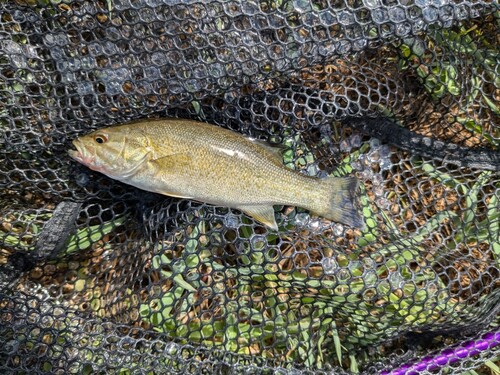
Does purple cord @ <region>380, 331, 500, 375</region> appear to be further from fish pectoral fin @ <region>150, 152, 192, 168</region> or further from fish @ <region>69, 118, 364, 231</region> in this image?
fish pectoral fin @ <region>150, 152, 192, 168</region>

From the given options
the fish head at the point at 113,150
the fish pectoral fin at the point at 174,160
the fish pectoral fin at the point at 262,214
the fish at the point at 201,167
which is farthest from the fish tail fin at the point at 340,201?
the fish head at the point at 113,150

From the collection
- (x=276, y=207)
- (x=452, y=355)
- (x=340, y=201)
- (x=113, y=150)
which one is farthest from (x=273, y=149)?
(x=452, y=355)

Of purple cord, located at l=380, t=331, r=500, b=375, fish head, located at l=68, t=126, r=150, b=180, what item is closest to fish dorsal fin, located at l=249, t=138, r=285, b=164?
fish head, located at l=68, t=126, r=150, b=180

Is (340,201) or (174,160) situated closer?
(174,160)

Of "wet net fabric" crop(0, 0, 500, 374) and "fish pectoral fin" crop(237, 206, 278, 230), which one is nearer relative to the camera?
"wet net fabric" crop(0, 0, 500, 374)

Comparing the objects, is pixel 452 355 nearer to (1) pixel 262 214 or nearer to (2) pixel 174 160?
(1) pixel 262 214
